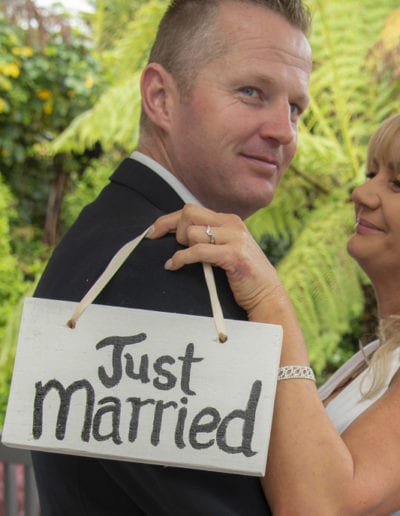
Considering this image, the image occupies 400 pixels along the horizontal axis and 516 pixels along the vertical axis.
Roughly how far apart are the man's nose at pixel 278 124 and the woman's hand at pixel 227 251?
289 mm

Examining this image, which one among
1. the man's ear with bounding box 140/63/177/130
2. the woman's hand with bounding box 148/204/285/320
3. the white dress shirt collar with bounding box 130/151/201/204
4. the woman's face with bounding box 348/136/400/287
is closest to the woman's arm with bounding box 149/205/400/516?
the woman's hand with bounding box 148/204/285/320

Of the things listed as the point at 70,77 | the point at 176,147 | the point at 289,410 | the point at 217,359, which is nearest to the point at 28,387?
the point at 217,359

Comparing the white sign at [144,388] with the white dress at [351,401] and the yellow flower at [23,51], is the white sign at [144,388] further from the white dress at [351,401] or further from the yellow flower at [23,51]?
the yellow flower at [23,51]

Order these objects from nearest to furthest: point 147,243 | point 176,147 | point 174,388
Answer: point 174,388
point 147,243
point 176,147

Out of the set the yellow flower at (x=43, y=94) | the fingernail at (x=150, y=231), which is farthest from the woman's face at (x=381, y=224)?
the yellow flower at (x=43, y=94)

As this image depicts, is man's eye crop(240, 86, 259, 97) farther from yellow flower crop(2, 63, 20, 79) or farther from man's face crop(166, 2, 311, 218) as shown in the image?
yellow flower crop(2, 63, 20, 79)

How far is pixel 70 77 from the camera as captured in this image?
614cm

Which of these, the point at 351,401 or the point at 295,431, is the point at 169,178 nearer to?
the point at 295,431

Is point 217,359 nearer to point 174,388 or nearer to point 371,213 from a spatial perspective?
point 174,388

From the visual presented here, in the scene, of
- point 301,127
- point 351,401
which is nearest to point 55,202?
point 301,127

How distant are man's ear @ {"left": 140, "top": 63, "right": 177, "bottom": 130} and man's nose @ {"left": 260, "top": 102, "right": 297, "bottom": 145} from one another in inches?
6.3

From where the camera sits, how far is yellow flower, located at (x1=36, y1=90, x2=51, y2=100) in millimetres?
6234

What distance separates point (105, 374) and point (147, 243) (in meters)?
0.19

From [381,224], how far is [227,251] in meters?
0.82
